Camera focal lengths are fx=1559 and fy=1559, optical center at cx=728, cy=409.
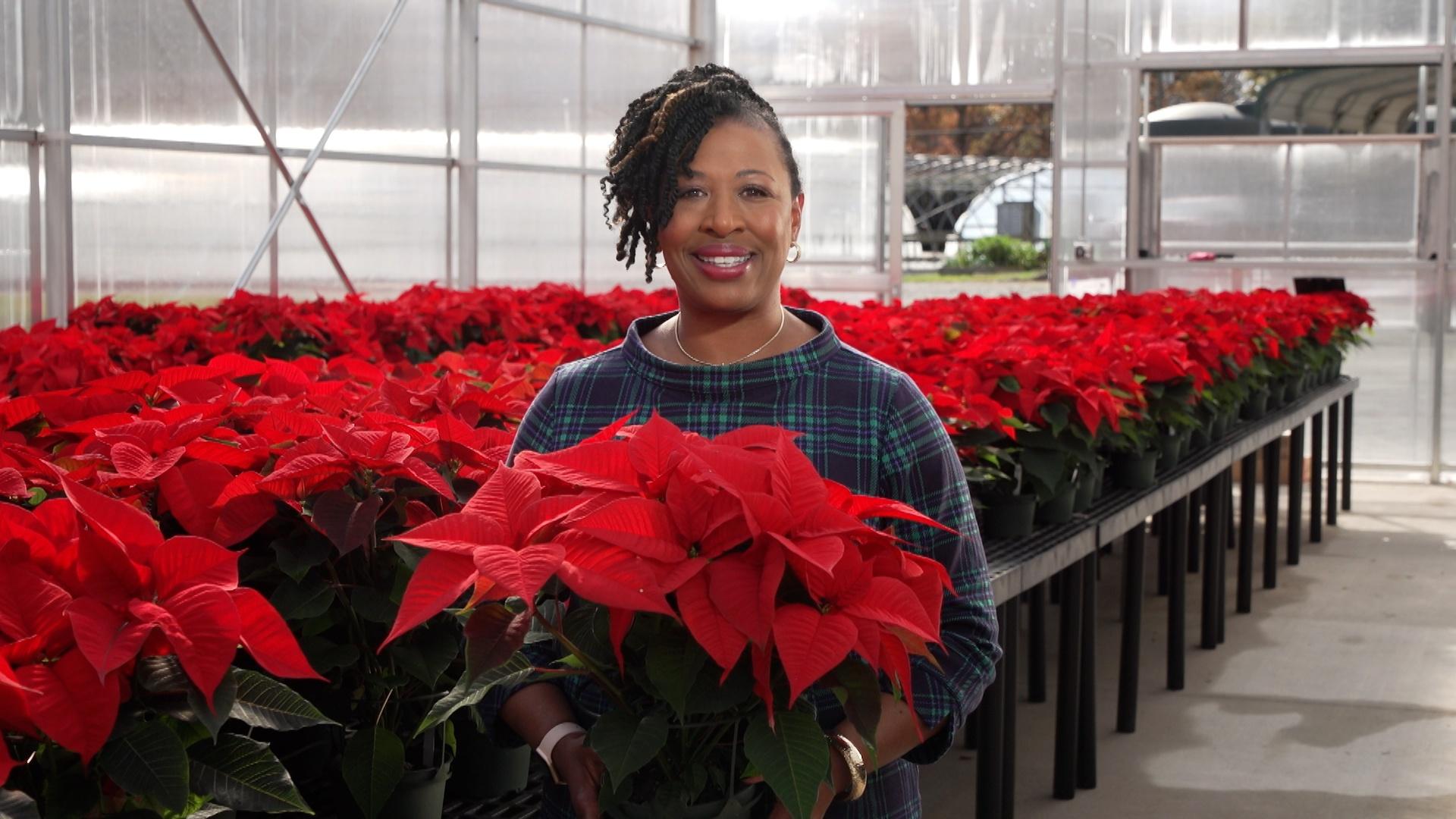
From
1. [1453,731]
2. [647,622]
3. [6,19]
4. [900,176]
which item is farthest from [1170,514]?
[900,176]

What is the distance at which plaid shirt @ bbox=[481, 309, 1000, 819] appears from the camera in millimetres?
1462

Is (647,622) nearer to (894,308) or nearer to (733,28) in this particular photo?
(894,308)

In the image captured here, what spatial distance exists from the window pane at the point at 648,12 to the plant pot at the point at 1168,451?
25.2ft

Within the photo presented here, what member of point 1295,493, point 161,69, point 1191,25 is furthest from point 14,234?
point 1191,25

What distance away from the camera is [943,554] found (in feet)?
4.82

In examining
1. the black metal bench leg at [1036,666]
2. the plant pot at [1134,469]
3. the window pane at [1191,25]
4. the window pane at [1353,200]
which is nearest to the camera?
the plant pot at [1134,469]

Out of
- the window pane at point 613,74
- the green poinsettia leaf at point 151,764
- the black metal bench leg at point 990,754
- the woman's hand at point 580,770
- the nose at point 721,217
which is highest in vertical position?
the window pane at point 613,74

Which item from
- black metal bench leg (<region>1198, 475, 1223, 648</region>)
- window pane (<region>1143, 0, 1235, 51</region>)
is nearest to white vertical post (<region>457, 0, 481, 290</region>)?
window pane (<region>1143, 0, 1235, 51</region>)

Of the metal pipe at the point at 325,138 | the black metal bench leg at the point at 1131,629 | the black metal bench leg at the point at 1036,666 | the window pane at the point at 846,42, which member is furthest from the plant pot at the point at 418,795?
the window pane at the point at 846,42

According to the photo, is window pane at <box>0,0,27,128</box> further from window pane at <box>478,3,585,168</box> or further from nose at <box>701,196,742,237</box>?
nose at <box>701,196,742,237</box>

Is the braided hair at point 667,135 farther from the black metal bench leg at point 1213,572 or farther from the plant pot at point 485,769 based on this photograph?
the black metal bench leg at point 1213,572

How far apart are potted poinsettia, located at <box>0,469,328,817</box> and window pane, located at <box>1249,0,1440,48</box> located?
10.3m

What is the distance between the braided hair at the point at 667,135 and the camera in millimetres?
1614

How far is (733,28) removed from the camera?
1228 cm
